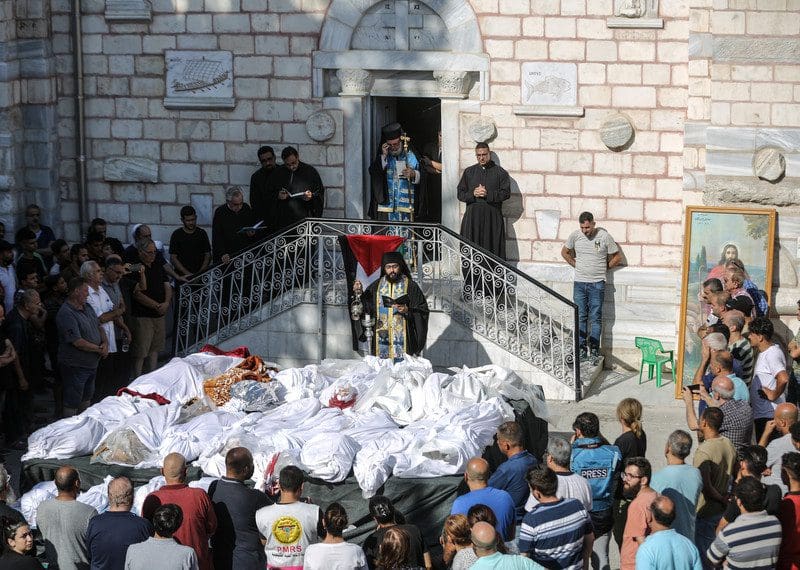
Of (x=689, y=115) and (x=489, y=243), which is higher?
(x=689, y=115)

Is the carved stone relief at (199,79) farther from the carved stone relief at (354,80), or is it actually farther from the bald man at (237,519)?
the bald man at (237,519)

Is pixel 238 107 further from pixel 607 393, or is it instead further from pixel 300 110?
pixel 607 393

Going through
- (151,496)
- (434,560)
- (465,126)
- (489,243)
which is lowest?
(434,560)

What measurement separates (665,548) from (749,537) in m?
0.64

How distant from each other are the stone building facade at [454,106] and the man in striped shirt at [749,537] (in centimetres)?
639

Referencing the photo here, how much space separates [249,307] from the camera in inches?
614

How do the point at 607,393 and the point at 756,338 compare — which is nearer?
the point at 756,338

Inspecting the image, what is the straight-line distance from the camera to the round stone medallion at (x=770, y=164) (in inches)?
569

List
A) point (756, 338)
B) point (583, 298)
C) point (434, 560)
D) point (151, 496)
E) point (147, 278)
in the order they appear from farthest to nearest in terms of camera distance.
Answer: point (583, 298), point (147, 278), point (756, 338), point (434, 560), point (151, 496)

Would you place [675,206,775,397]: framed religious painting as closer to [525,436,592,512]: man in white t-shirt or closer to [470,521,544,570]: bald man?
[525,436,592,512]: man in white t-shirt

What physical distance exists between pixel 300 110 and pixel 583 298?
3983mm

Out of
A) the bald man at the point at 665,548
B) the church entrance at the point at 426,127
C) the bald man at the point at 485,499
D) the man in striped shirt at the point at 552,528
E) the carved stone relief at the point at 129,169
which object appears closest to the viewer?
the bald man at the point at 665,548

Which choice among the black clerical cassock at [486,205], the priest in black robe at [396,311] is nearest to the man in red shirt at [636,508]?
the priest in black robe at [396,311]

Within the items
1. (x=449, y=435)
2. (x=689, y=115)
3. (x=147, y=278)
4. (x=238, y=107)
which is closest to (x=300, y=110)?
(x=238, y=107)
